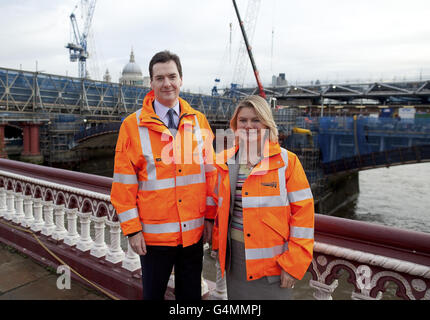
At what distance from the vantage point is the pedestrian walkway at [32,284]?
304 cm

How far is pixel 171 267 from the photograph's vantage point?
2.17m

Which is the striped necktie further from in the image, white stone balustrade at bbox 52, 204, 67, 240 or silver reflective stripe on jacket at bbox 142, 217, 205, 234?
white stone balustrade at bbox 52, 204, 67, 240

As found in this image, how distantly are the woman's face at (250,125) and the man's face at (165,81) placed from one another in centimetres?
46

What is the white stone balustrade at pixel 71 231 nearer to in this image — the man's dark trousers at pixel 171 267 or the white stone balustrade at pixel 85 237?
the white stone balustrade at pixel 85 237

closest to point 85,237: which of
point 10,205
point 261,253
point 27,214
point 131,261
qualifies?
point 131,261

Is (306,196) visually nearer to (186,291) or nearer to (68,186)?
(186,291)

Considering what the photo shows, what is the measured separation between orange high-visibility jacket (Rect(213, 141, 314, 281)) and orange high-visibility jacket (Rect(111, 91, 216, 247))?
0.40m

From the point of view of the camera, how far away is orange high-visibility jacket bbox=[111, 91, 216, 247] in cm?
196

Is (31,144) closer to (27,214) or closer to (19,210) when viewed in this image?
(19,210)

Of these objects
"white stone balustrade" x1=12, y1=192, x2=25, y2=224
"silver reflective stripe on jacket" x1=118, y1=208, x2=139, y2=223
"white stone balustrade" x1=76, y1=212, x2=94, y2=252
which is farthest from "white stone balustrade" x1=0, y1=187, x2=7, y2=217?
"silver reflective stripe on jacket" x1=118, y1=208, x2=139, y2=223

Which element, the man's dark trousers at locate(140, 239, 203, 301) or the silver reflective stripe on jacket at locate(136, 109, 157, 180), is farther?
the man's dark trousers at locate(140, 239, 203, 301)

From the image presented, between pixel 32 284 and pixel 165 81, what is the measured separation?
256 centimetres

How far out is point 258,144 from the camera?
191cm

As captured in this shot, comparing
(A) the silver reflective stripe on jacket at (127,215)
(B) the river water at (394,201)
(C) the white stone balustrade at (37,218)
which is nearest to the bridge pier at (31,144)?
(B) the river water at (394,201)
